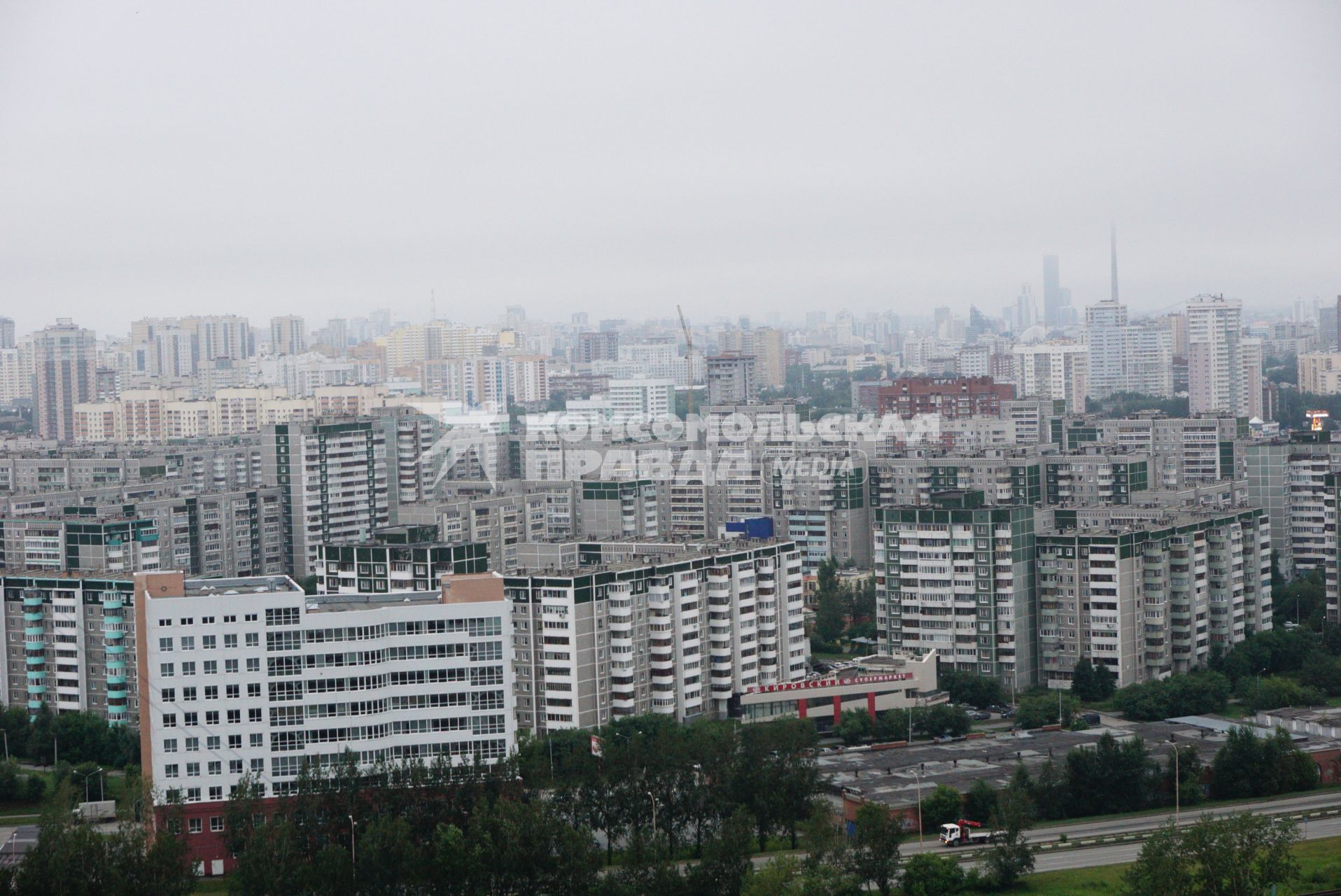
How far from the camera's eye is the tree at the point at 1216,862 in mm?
12758

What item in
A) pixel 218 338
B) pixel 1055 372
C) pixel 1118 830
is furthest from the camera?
pixel 218 338

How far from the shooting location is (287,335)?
284 feet

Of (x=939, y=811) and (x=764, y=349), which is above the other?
(x=764, y=349)

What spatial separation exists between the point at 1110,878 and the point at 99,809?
874 cm

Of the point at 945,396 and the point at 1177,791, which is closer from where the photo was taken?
the point at 1177,791

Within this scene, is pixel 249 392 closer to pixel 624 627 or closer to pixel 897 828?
pixel 624 627

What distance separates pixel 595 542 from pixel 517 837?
8805mm

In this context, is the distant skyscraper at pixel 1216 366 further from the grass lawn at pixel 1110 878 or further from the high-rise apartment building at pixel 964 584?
the grass lawn at pixel 1110 878

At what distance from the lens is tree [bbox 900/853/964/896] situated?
45.0ft

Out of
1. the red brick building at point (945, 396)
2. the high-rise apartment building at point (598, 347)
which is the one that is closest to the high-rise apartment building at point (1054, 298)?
the high-rise apartment building at point (598, 347)

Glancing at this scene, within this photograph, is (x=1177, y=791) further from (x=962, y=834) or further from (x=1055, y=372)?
(x=1055, y=372)

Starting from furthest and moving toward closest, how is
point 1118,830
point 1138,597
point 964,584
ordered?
point 1138,597
point 964,584
point 1118,830

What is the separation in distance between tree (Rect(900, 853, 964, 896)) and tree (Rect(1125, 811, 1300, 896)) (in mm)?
1265

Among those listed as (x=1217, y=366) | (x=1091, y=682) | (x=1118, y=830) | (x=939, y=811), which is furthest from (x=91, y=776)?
(x=1217, y=366)
